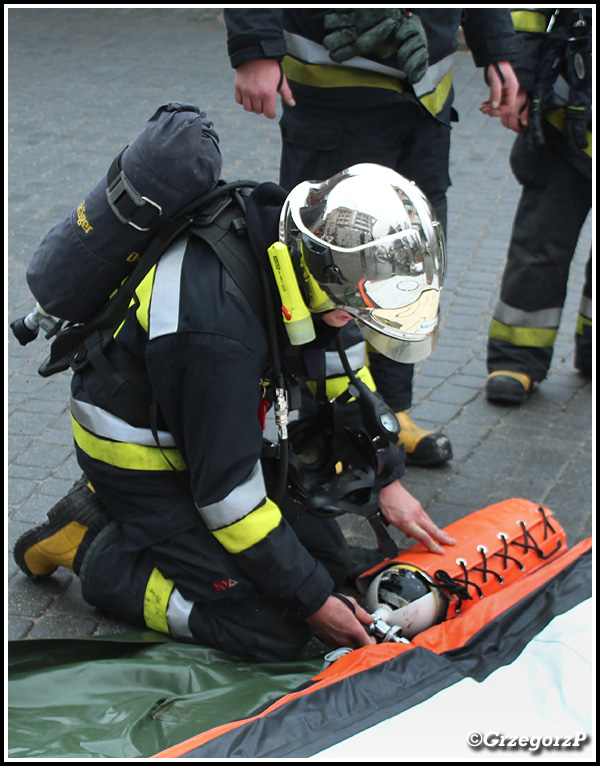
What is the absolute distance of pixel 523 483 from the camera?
11.5ft

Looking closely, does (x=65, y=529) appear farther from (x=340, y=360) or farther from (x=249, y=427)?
(x=340, y=360)

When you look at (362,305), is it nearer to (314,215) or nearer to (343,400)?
(314,215)

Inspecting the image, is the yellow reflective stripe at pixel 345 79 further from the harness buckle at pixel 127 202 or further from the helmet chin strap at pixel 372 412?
the harness buckle at pixel 127 202

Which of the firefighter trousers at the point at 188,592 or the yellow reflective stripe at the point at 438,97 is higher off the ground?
the yellow reflective stripe at the point at 438,97

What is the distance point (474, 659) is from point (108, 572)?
3.43 feet

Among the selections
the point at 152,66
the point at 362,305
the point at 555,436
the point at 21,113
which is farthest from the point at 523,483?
the point at 152,66

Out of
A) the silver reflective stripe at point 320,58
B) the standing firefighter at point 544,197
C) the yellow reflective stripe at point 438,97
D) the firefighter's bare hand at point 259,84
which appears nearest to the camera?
the firefighter's bare hand at point 259,84

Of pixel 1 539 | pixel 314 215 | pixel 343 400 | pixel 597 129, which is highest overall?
pixel 314 215

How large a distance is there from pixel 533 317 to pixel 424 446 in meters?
0.96

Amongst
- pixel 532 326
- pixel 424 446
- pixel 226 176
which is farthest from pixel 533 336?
pixel 226 176

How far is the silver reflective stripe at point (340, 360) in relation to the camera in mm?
2764

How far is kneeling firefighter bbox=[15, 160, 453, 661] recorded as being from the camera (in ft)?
Result: 7.12

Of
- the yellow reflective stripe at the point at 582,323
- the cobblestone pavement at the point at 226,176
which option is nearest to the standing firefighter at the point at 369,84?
the cobblestone pavement at the point at 226,176

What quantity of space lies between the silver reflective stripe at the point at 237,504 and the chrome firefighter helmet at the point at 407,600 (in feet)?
1.87
